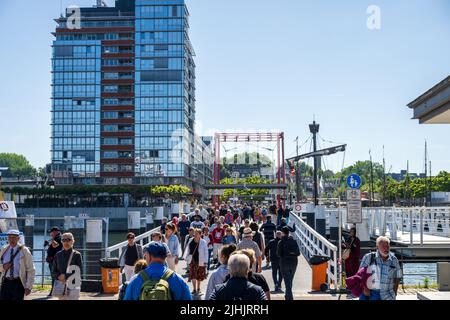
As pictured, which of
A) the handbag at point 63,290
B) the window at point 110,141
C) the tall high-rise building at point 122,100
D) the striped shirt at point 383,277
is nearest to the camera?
the striped shirt at point 383,277

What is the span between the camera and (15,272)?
10.9m

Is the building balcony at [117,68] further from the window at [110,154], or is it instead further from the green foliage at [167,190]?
the green foliage at [167,190]

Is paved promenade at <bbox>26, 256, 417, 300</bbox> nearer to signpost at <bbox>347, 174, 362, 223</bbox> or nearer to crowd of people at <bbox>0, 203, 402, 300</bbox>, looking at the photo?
crowd of people at <bbox>0, 203, 402, 300</bbox>

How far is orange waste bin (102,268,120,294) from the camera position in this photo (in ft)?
54.6

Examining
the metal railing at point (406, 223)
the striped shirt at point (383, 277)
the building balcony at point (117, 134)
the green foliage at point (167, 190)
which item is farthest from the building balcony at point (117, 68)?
the striped shirt at point (383, 277)

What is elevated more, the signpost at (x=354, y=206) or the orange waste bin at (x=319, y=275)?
the signpost at (x=354, y=206)

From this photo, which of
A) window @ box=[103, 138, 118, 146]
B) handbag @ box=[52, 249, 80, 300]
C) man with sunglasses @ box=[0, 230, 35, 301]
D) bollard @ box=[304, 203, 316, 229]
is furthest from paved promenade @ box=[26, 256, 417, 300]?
window @ box=[103, 138, 118, 146]

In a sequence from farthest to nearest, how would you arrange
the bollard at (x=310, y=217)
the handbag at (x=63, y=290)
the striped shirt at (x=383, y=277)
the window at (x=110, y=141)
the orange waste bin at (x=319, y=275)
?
the window at (x=110, y=141), the bollard at (x=310, y=217), the orange waste bin at (x=319, y=275), the handbag at (x=63, y=290), the striped shirt at (x=383, y=277)

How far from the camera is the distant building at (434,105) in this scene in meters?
16.6

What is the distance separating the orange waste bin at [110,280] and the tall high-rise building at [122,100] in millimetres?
97691

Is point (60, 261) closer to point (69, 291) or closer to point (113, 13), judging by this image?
point (69, 291)

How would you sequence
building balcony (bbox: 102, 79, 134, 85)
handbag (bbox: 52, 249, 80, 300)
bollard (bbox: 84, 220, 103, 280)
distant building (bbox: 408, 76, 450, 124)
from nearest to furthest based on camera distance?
handbag (bbox: 52, 249, 80, 300) < distant building (bbox: 408, 76, 450, 124) < bollard (bbox: 84, 220, 103, 280) < building balcony (bbox: 102, 79, 134, 85)

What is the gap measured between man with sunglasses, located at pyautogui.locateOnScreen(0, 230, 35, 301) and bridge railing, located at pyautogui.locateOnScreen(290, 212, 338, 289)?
846 cm

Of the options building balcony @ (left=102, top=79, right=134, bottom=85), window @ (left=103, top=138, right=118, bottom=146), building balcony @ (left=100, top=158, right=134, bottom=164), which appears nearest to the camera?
building balcony @ (left=100, top=158, right=134, bottom=164)
